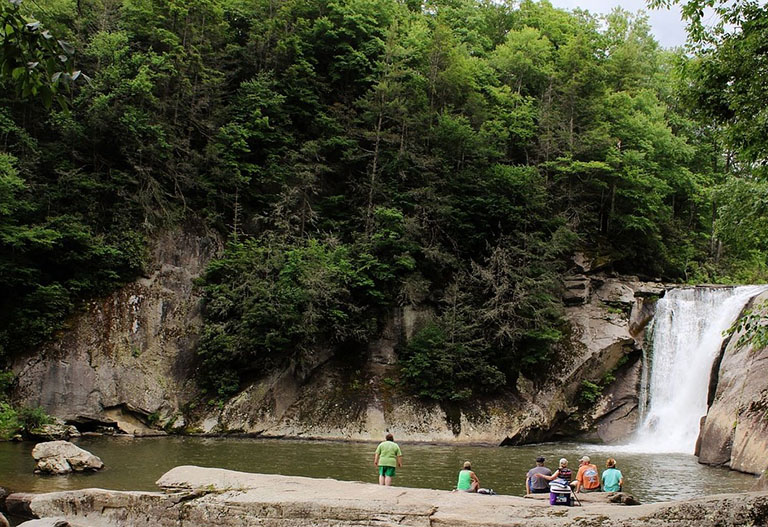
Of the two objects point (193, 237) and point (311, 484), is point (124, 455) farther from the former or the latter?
point (193, 237)

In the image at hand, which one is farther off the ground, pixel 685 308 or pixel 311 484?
pixel 685 308

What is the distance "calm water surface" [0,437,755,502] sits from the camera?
1381cm

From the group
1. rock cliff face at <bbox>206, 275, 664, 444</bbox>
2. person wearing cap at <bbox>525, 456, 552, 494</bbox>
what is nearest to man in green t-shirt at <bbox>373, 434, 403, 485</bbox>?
person wearing cap at <bbox>525, 456, 552, 494</bbox>

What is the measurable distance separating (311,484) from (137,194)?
68.5 feet

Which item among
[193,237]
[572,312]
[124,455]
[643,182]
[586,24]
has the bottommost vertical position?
[124,455]

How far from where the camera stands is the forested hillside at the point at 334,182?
24625 mm

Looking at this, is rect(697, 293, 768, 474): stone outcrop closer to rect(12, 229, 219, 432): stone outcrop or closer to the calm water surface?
the calm water surface

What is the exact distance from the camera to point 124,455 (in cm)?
1761

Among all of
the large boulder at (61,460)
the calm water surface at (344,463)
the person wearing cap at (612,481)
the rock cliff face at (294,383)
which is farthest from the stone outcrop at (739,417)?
the large boulder at (61,460)

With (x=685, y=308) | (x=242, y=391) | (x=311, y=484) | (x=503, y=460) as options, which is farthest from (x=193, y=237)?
(x=685, y=308)

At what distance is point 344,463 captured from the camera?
16.9 metres

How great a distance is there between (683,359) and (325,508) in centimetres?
2072

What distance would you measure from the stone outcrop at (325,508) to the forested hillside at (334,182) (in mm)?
14200

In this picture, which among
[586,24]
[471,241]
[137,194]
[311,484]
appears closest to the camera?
[311,484]
